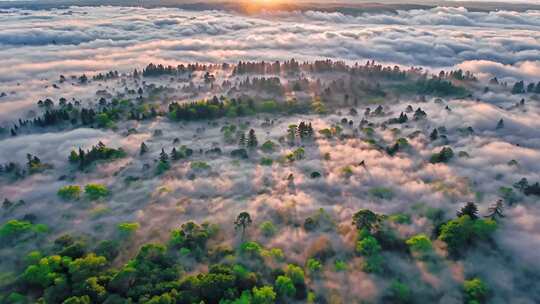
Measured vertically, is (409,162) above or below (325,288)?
above

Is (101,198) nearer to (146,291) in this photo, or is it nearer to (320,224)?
(146,291)

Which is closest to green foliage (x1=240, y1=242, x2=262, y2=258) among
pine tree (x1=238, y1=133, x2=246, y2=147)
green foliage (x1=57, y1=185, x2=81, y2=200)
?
green foliage (x1=57, y1=185, x2=81, y2=200)

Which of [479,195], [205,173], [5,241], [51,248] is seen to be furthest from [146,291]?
[479,195]

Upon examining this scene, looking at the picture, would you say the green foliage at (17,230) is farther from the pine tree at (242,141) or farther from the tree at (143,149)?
the pine tree at (242,141)

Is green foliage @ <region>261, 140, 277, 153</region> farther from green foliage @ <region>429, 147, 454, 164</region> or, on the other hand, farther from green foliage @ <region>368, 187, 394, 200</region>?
green foliage @ <region>429, 147, 454, 164</region>

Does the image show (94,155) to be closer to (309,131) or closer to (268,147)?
(268,147)

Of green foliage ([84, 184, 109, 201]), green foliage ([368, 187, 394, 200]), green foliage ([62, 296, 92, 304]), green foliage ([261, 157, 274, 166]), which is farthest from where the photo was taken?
green foliage ([261, 157, 274, 166])
